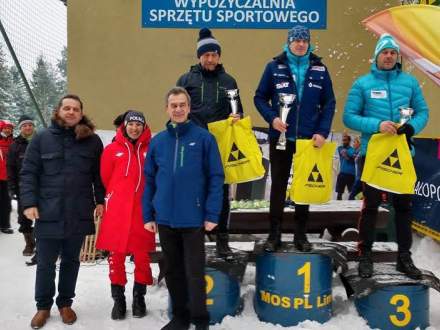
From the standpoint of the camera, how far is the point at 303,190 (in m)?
3.48

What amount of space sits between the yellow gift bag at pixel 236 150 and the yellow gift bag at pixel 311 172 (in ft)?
1.02

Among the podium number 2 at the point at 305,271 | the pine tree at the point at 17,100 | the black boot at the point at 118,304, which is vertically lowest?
the black boot at the point at 118,304

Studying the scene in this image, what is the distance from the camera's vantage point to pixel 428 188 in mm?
5406

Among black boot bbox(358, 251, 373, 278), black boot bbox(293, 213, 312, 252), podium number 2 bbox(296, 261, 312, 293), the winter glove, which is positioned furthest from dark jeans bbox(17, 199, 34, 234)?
the winter glove

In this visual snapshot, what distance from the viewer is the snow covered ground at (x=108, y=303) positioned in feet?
11.5

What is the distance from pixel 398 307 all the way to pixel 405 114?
1.38m

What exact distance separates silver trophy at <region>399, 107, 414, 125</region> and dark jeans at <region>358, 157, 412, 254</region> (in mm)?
542

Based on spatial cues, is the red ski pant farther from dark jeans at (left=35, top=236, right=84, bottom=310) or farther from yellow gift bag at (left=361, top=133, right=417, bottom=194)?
yellow gift bag at (left=361, top=133, right=417, bottom=194)

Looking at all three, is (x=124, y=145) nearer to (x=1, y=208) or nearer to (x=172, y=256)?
(x=172, y=256)

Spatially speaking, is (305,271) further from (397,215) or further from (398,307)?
(397,215)

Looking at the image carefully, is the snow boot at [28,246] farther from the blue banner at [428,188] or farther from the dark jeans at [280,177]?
the blue banner at [428,188]

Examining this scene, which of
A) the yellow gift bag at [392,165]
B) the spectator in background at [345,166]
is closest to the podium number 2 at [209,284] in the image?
the yellow gift bag at [392,165]

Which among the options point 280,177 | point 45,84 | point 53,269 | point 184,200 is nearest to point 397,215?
point 280,177

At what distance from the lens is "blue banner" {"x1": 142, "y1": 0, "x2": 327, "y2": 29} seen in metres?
6.73
